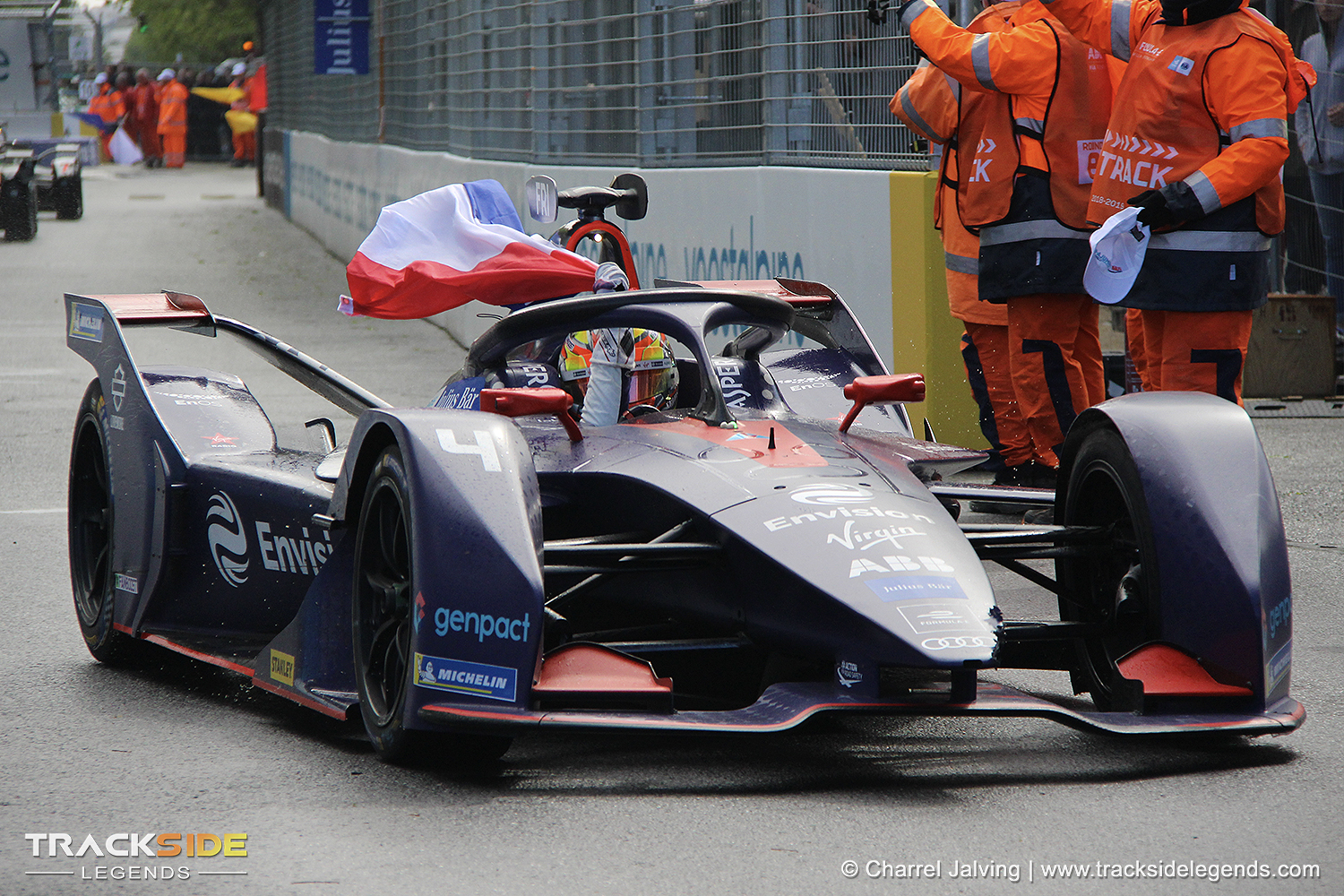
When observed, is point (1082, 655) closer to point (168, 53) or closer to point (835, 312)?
point (835, 312)

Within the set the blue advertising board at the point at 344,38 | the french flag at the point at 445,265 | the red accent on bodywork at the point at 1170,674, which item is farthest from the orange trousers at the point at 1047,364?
the blue advertising board at the point at 344,38

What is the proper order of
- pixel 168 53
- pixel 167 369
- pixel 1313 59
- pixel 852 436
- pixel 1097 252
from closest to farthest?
pixel 852 436 < pixel 167 369 < pixel 1097 252 < pixel 1313 59 < pixel 168 53

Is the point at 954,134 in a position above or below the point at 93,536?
above

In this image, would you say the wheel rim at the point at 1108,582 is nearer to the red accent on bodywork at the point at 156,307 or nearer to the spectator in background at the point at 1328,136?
the red accent on bodywork at the point at 156,307

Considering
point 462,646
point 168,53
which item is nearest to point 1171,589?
point 462,646

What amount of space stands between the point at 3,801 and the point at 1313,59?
8.62 meters

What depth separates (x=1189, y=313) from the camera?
602cm

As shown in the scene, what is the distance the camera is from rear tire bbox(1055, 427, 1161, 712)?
161 inches

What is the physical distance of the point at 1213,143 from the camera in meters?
6.06

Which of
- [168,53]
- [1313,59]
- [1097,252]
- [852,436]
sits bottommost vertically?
[852,436]

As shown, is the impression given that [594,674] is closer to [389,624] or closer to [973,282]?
[389,624]

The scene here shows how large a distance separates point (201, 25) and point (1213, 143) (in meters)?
51.1

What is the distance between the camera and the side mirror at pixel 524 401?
4.15 metres

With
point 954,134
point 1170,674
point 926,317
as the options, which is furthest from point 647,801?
point 926,317
